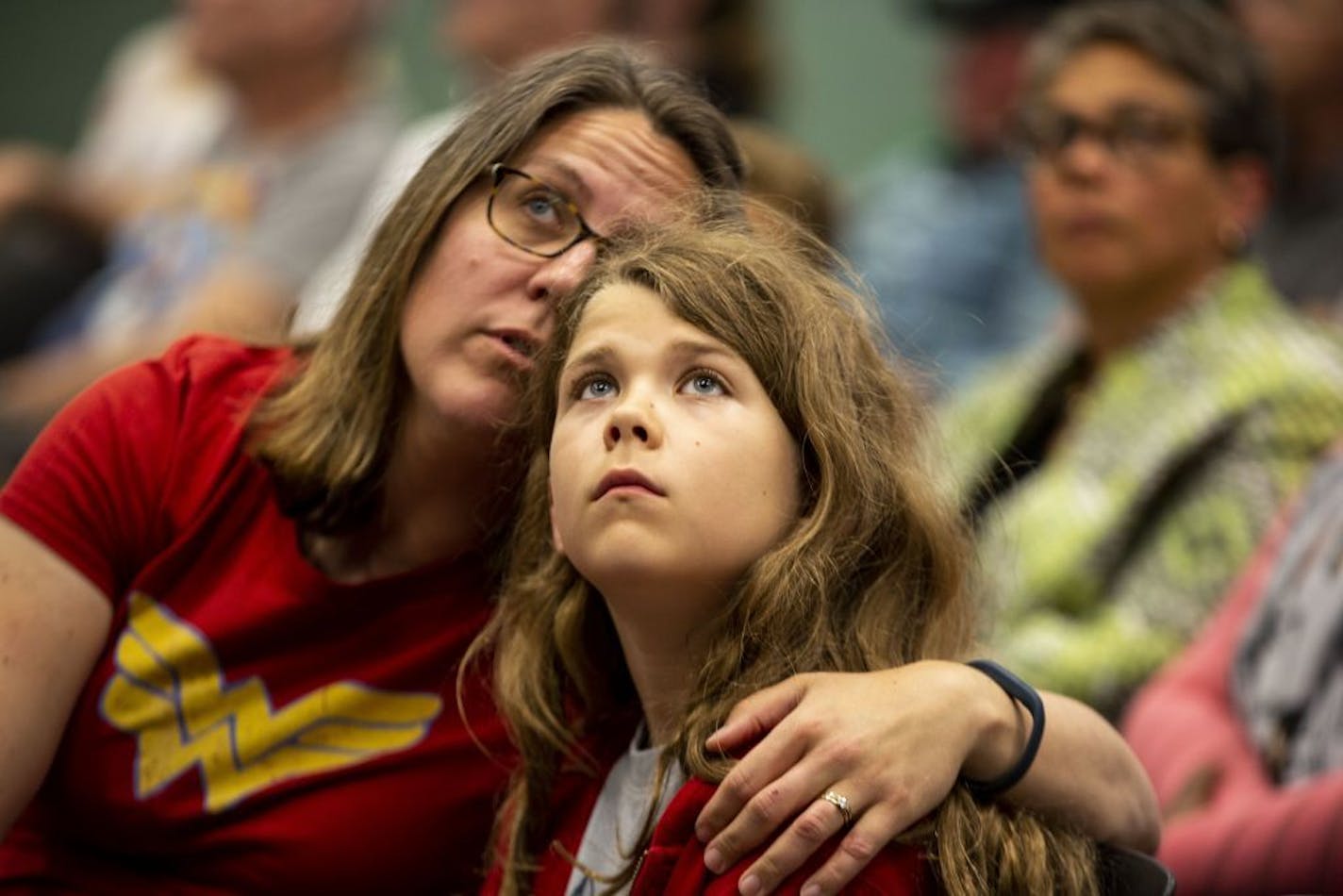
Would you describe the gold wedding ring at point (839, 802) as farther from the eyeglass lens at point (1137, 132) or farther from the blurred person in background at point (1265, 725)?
the eyeglass lens at point (1137, 132)

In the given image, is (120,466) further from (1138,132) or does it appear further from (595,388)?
(1138,132)

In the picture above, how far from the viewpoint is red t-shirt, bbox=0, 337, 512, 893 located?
4.75ft

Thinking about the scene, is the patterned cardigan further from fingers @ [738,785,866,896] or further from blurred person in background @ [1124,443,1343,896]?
fingers @ [738,785,866,896]

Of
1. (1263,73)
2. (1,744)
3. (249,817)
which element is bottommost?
(249,817)

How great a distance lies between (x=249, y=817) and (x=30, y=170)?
8.35 feet

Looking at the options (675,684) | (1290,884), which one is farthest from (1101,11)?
(675,684)

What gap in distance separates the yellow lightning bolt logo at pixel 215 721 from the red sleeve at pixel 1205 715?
785mm

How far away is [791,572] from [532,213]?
0.41 metres

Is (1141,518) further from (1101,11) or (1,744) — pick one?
(1,744)

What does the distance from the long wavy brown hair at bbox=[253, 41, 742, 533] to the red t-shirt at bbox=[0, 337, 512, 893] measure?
2.1 inches

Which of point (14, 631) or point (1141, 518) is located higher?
point (14, 631)

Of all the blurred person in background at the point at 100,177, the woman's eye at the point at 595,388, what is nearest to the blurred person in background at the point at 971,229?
the blurred person in background at the point at 100,177

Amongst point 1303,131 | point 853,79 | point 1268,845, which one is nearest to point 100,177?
point 853,79

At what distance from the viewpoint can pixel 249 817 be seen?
4.77 feet
